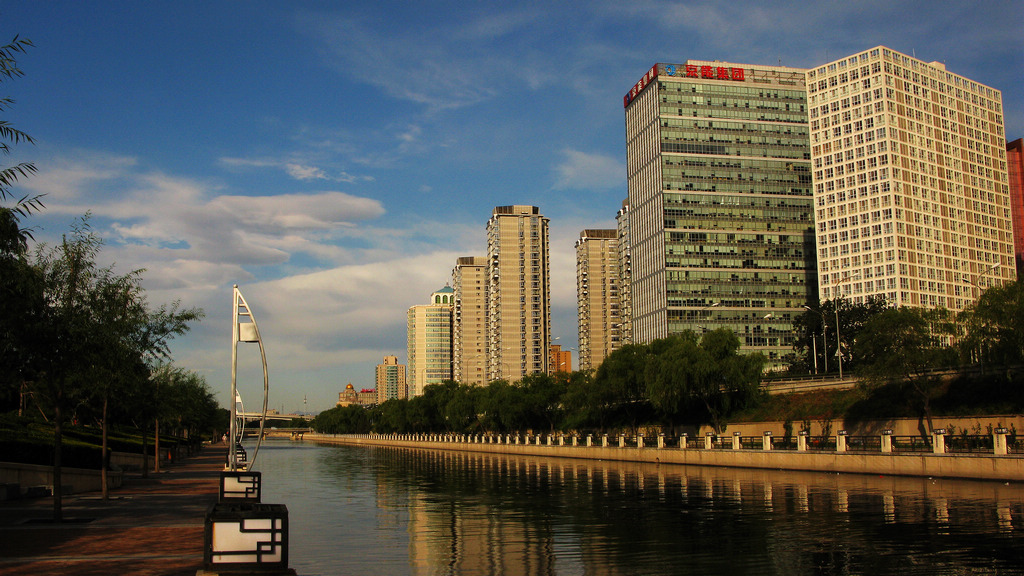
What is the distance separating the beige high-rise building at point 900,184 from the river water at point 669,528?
438 feet

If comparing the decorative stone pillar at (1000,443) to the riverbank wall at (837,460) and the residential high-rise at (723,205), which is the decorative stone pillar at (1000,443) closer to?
the riverbank wall at (837,460)

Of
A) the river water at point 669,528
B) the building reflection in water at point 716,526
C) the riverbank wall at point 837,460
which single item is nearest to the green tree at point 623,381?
the riverbank wall at point 837,460

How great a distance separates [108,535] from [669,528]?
15294 millimetres

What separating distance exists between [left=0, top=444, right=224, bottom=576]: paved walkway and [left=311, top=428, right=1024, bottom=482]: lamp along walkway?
33.8m

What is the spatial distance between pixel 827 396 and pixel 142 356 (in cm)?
5888

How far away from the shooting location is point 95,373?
33219mm

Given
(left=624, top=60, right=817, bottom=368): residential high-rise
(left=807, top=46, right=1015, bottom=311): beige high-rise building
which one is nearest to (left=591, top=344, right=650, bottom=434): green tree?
(left=624, top=60, right=817, bottom=368): residential high-rise

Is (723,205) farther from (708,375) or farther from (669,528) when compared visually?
(669,528)

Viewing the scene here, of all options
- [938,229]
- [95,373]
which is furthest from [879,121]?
[95,373]

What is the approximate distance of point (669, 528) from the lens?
25047 mm

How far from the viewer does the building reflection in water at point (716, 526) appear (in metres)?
18.7

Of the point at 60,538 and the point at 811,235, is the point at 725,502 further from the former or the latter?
the point at 811,235

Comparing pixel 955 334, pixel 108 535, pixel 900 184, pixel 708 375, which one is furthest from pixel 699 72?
pixel 108 535

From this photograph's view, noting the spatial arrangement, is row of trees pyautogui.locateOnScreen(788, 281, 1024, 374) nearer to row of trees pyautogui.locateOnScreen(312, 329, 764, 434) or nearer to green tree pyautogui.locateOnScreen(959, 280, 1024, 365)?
green tree pyautogui.locateOnScreen(959, 280, 1024, 365)
